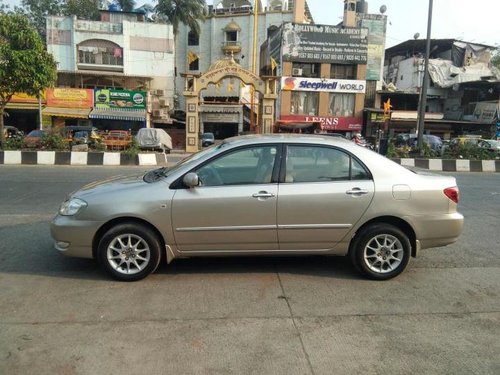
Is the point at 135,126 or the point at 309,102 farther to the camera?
the point at 309,102

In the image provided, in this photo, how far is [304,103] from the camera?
130ft

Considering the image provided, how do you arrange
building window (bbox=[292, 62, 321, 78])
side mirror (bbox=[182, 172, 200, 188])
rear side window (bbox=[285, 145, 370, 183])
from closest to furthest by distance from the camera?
side mirror (bbox=[182, 172, 200, 188]) < rear side window (bbox=[285, 145, 370, 183]) < building window (bbox=[292, 62, 321, 78])

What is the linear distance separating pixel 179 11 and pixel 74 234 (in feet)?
139

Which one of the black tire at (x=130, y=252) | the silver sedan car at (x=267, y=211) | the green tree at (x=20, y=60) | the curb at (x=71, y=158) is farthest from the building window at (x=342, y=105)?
the black tire at (x=130, y=252)

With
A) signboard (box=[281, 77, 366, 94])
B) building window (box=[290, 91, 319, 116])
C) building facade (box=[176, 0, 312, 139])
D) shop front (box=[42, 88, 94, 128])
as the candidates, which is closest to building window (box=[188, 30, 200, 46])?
building facade (box=[176, 0, 312, 139])

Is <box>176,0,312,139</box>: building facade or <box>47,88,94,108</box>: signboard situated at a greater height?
<box>176,0,312,139</box>: building facade

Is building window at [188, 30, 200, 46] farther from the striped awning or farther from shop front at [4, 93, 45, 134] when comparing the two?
the striped awning

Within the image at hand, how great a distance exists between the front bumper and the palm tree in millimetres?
41432

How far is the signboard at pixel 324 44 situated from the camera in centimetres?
3812

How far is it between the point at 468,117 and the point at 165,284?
44.7 meters

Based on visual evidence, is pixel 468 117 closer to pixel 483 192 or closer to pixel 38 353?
pixel 483 192

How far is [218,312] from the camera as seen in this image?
3.77m

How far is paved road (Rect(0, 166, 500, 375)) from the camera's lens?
3.03 metres

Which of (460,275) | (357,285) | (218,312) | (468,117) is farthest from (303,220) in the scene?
(468,117)
